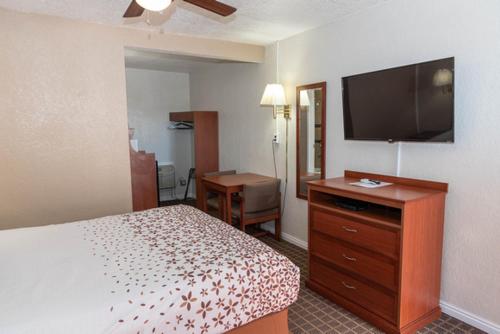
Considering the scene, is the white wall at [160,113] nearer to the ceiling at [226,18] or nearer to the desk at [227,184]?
the desk at [227,184]

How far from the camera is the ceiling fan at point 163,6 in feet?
5.60

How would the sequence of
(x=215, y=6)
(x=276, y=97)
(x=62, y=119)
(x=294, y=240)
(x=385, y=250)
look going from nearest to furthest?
(x=215, y=6) → (x=385, y=250) → (x=62, y=119) → (x=276, y=97) → (x=294, y=240)

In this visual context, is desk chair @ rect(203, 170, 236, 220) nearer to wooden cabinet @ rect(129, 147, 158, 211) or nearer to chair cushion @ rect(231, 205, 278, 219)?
chair cushion @ rect(231, 205, 278, 219)

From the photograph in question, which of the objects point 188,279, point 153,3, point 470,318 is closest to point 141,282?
point 188,279

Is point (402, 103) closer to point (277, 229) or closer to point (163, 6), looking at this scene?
point (163, 6)

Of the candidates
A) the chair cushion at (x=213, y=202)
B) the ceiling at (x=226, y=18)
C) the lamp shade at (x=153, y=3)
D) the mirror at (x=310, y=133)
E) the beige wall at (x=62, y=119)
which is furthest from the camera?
the chair cushion at (x=213, y=202)

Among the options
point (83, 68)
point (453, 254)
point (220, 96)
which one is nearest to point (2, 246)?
point (83, 68)

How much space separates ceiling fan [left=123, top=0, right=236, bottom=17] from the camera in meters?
1.71

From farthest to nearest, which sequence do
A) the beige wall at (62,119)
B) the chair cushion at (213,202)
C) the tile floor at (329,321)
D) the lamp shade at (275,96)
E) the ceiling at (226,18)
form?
the chair cushion at (213,202) → the lamp shade at (275,96) → the beige wall at (62,119) → the ceiling at (226,18) → the tile floor at (329,321)

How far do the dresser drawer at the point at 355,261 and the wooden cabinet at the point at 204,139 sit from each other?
2717 millimetres

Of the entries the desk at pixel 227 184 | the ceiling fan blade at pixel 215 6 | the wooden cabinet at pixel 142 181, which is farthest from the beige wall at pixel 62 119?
the ceiling fan blade at pixel 215 6

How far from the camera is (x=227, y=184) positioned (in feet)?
12.2

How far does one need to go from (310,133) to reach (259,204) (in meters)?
0.97

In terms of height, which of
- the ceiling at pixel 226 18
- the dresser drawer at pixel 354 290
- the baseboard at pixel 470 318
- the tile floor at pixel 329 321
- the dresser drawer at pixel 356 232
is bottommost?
the tile floor at pixel 329 321
